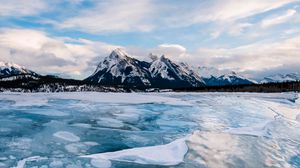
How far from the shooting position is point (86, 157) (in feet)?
27.9

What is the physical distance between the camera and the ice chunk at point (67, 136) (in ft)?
34.4

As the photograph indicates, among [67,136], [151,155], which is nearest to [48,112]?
[67,136]

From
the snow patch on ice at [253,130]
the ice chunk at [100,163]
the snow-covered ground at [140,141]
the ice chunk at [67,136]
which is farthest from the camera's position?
the snow patch on ice at [253,130]

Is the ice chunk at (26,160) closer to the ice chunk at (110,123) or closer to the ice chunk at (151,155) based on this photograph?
the ice chunk at (151,155)

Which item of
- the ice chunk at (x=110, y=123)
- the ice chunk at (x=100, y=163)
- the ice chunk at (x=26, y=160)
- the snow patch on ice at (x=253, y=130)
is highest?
the ice chunk at (x=110, y=123)

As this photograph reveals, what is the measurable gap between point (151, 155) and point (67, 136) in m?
3.31

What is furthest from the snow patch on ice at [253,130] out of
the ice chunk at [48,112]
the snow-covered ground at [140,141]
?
the ice chunk at [48,112]

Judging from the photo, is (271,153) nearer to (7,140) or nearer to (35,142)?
(35,142)

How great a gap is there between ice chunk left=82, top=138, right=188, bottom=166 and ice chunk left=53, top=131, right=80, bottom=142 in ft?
6.49

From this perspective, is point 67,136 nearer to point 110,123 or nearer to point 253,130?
point 110,123

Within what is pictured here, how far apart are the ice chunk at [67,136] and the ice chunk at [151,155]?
198 centimetres

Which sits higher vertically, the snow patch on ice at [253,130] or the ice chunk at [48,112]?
the ice chunk at [48,112]

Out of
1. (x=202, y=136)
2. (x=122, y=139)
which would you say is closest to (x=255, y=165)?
(x=202, y=136)

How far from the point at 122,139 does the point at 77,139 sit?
1.43 metres
